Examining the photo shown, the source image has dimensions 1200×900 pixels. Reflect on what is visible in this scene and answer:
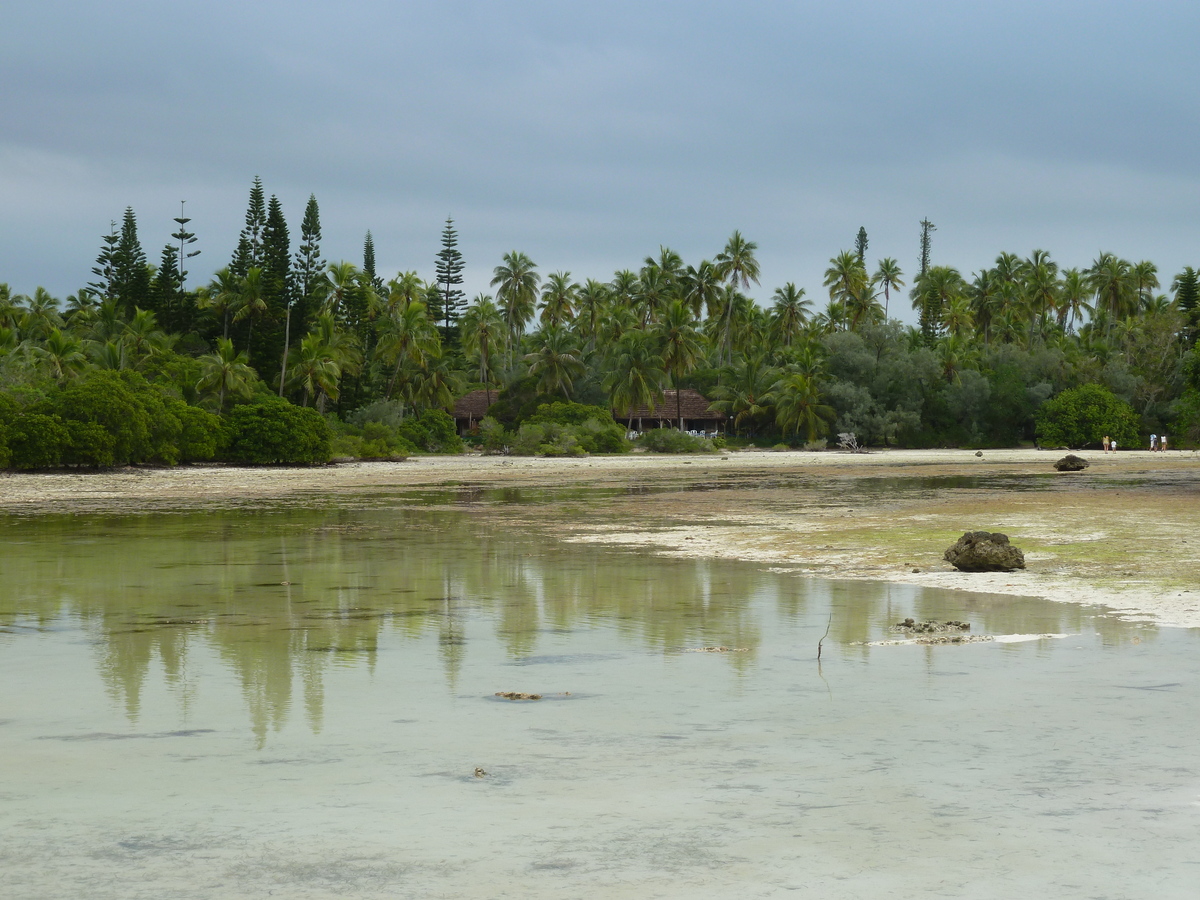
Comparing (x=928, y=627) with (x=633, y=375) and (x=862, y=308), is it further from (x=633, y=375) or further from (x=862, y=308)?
(x=862, y=308)

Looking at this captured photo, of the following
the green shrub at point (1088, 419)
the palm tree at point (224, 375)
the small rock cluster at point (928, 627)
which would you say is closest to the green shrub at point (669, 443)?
the palm tree at point (224, 375)

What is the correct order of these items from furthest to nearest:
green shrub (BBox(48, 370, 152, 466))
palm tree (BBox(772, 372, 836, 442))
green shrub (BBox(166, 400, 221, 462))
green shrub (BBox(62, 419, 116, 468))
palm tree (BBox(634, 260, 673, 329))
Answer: palm tree (BBox(634, 260, 673, 329))
palm tree (BBox(772, 372, 836, 442))
green shrub (BBox(166, 400, 221, 462))
green shrub (BBox(48, 370, 152, 466))
green shrub (BBox(62, 419, 116, 468))

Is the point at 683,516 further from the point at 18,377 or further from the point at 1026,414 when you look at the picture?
the point at 1026,414

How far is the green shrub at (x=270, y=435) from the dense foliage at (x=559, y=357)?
9 cm

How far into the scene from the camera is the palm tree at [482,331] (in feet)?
282

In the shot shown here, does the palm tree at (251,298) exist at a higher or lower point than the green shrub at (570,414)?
higher

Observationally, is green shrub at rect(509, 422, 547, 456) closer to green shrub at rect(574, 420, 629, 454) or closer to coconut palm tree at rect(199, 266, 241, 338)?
green shrub at rect(574, 420, 629, 454)

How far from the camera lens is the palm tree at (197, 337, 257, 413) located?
5500 cm

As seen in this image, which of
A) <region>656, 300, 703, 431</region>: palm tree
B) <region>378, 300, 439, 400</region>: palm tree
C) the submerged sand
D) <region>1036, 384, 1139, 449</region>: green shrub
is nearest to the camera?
the submerged sand

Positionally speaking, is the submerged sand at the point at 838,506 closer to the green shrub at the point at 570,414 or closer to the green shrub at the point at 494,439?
the green shrub at the point at 494,439

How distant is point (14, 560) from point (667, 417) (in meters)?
65.2

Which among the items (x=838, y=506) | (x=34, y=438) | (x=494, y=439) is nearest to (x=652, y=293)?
(x=494, y=439)

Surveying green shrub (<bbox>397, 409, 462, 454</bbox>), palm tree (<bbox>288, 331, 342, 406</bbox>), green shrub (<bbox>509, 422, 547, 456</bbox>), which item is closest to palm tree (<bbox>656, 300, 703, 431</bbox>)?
green shrub (<bbox>509, 422, 547, 456</bbox>)

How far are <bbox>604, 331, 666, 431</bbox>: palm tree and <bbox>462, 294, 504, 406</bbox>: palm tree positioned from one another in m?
16.1
